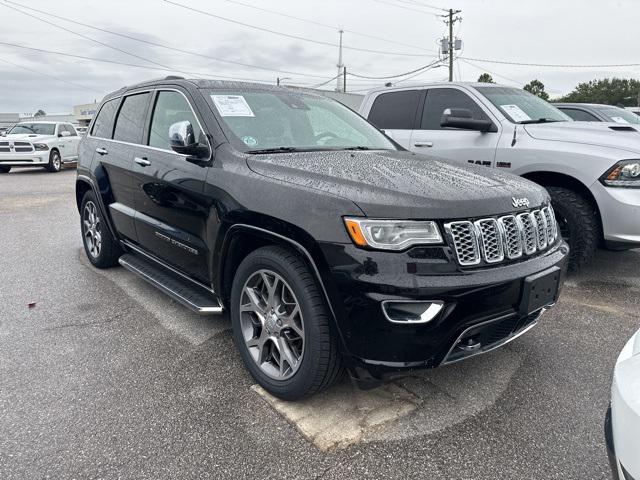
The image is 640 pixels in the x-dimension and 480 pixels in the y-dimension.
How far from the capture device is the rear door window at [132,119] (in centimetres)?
395

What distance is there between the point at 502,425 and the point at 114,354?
95.4 inches

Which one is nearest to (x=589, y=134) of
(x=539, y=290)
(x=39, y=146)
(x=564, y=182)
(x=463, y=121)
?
(x=564, y=182)

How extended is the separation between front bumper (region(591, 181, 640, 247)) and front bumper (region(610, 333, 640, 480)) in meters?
2.97

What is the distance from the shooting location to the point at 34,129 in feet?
55.1

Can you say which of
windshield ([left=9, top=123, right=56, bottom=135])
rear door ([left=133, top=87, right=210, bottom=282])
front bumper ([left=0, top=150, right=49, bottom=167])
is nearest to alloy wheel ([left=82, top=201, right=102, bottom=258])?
rear door ([left=133, top=87, right=210, bottom=282])

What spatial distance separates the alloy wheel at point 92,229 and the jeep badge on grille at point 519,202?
155 inches

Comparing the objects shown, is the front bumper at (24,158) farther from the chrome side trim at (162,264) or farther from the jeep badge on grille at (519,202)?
the jeep badge on grille at (519,202)

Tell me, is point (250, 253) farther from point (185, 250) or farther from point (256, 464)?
point (256, 464)

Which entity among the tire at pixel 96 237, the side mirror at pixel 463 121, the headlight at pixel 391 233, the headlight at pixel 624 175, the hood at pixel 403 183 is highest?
the side mirror at pixel 463 121

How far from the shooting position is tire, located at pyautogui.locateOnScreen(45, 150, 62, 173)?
16356mm

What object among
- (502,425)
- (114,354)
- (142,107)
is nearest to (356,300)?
(502,425)

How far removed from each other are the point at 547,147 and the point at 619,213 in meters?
0.91

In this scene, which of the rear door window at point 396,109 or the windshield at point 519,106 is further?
the rear door window at point 396,109

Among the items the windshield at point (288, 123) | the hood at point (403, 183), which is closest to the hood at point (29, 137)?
the windshield at point (288, 123)
